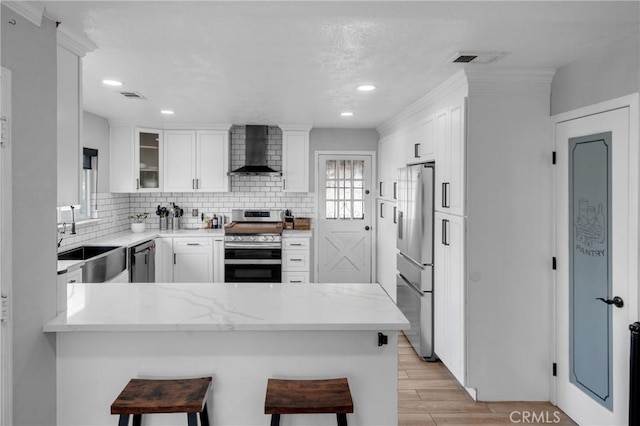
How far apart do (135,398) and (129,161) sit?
4338mm

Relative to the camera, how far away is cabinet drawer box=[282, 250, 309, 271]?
5.68 m

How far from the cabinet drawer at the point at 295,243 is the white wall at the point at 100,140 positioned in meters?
2.33

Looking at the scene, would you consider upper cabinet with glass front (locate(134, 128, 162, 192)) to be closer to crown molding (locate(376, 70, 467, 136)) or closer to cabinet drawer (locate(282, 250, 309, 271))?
cabinet drawer (locate(282, 250, 309, 271))

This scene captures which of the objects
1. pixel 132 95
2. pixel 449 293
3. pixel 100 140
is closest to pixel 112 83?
pixel 132 95

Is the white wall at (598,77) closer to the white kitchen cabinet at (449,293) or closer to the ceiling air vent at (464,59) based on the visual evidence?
the ceiling air vent at (464,59)

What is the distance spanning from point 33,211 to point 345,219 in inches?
181

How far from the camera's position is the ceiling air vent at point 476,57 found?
267 cm

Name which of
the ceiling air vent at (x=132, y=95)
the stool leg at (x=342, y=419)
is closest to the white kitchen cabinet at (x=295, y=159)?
the ceiling air vent at (x=132, y=95)

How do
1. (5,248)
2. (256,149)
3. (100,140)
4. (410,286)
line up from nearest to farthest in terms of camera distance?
1. (5,248)
2. (410,286)
3. (100,140)
4. (256,149)

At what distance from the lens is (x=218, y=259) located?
5613mm

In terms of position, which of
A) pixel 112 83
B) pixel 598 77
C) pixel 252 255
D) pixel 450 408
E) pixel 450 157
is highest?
pixel 112 83

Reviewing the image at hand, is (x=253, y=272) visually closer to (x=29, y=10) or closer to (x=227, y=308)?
(x=227, y=308)

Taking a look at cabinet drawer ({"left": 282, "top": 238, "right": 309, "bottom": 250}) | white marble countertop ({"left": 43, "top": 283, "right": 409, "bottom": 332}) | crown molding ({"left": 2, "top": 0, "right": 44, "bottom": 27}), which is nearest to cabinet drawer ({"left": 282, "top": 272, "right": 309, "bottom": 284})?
cabinet drawer ({"left": 282, "top": 238, "right": 309, "bottom": 250})

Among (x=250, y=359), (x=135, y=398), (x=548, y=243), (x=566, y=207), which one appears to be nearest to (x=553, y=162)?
(x=566, y=207)
